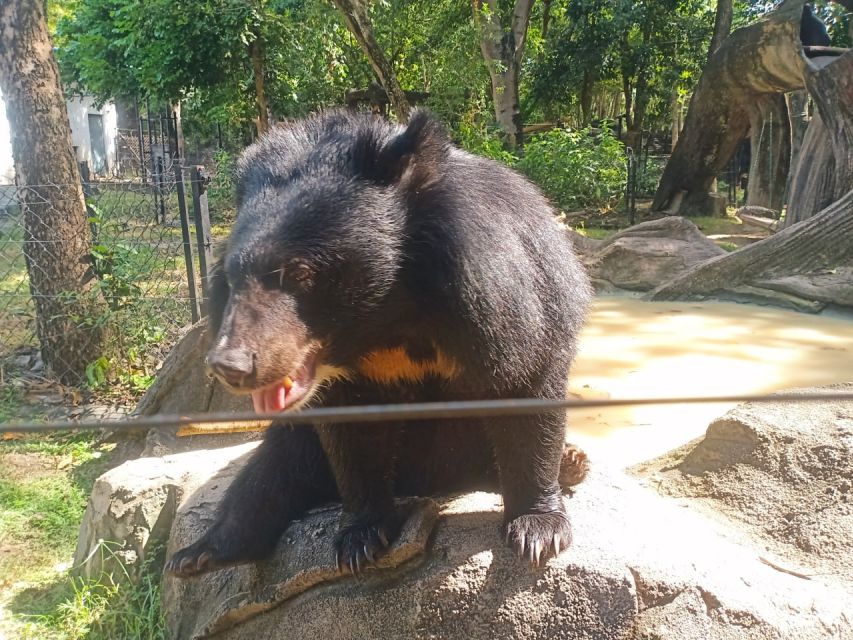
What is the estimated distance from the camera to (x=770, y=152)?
14.1 m

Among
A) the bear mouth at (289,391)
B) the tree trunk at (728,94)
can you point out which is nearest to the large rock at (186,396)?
the bear mouth at (289,391)

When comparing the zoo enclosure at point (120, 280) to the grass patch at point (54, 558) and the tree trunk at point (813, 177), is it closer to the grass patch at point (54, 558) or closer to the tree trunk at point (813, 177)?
the grass patch at point (54, 558)

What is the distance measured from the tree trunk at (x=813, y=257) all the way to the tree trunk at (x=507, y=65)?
662 cm

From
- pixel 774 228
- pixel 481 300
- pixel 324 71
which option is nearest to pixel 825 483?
pixel 481 300

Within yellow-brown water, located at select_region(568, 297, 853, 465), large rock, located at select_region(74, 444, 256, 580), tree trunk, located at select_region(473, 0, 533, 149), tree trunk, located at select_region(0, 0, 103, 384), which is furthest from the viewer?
tree trunk, located at select_region(473, 0, 533, 149)

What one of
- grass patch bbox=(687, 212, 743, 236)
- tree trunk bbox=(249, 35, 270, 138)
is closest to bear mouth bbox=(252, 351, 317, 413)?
tree trunk bbox=(249, 35, 270, 138)

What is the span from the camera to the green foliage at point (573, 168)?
15.0 m

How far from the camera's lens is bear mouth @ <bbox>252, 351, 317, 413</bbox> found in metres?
2.23

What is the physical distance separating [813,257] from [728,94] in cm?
654

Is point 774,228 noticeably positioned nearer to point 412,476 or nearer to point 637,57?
point 412,476

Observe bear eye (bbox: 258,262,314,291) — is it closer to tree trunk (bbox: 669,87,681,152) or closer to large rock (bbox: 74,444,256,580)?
large rock (bbox: 74,444,256,580)

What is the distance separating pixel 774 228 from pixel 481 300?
10.8 m

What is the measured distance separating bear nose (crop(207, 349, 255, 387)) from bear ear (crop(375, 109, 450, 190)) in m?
0.78

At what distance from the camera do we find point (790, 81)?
1247cm
